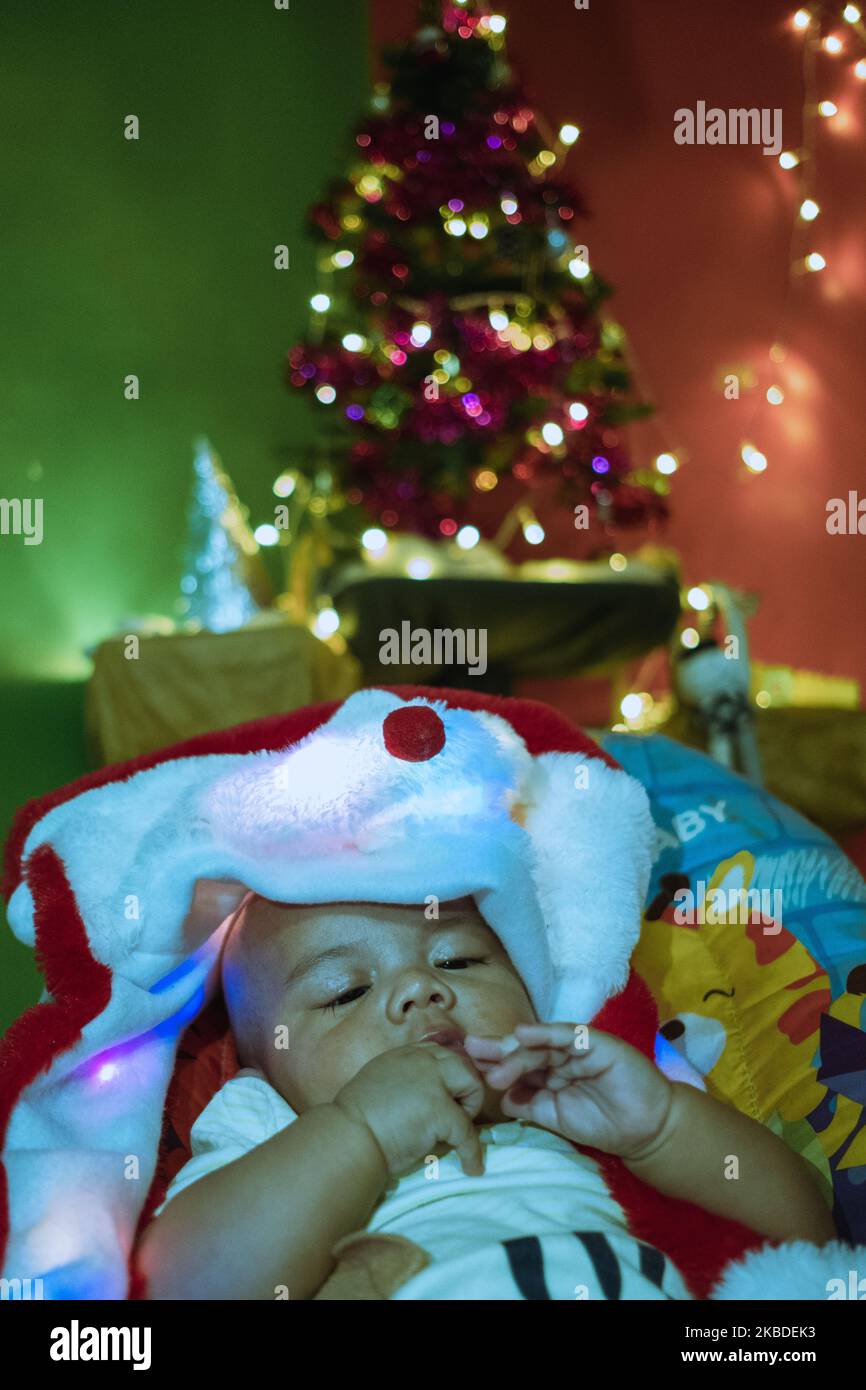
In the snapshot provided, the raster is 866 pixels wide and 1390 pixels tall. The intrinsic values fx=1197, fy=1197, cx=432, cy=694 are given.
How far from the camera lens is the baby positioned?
89 cm

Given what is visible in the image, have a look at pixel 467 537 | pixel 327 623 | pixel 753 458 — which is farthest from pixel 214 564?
pixel 753 458

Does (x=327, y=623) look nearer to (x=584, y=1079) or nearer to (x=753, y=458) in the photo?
(x=753, y=458)

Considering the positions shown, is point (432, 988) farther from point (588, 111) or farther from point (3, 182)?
point (588, 111)

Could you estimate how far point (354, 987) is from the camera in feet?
3.53

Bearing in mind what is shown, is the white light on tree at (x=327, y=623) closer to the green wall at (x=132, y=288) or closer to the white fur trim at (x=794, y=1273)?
the green wall at (x=132, y=288)

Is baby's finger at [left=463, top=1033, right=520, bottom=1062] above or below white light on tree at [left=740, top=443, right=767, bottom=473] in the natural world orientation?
below

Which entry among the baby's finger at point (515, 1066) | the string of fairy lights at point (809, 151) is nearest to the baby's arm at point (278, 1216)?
the baby's finger at point (515, 1066)

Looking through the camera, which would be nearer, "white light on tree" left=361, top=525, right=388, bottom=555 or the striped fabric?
the striped fabric

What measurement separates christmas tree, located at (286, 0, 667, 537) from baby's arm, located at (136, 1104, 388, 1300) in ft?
7.29

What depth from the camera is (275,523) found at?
136 inches

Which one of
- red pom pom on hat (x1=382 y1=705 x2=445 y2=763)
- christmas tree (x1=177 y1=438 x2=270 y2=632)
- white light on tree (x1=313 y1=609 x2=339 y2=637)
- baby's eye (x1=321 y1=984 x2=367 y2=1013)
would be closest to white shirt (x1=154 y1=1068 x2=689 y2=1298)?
baby's eye (x1=321 y1=984 x2=367 y2=1013)

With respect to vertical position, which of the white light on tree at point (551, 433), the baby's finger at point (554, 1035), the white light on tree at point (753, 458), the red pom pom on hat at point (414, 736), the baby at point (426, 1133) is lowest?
the baby at point (426, 1133)

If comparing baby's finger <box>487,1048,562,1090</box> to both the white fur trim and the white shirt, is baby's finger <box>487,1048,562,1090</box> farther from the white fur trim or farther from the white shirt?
the white fur trim

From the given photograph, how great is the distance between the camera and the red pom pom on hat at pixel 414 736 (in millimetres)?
Answer: 1074
